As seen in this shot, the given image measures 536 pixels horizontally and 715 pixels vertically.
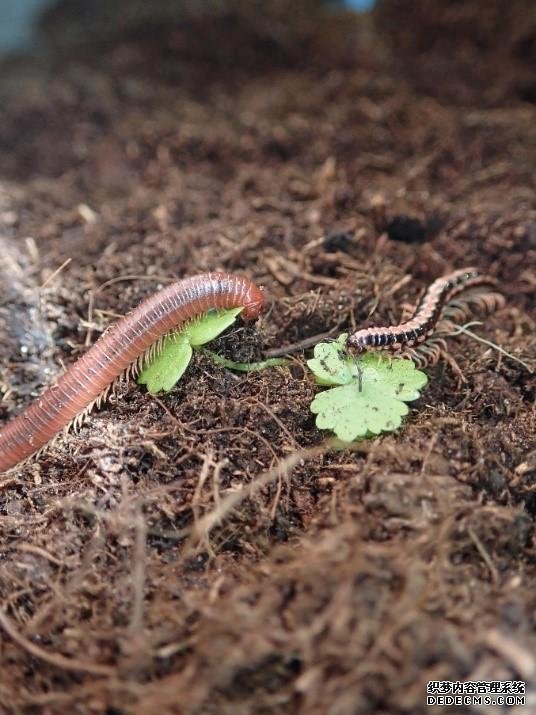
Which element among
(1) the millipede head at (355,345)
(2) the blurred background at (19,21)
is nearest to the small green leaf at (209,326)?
(1) the millipede head at (355,345)

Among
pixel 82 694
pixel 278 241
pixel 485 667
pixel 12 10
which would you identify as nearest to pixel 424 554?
pixel 485 667

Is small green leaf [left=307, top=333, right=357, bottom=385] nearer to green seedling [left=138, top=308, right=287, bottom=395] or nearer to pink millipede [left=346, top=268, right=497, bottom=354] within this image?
pink millipede [left=346, top=268, right=497, bottom=354]

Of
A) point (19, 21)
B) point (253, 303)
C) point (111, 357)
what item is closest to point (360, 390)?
point (253, 303)

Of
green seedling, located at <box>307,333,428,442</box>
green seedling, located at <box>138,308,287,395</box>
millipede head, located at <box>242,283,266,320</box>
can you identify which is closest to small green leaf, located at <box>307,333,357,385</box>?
green seedling, located at <box>307,333,428,442</box>

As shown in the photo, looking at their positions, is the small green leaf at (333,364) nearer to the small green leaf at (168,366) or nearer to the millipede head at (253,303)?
the millipede head at (253,303)

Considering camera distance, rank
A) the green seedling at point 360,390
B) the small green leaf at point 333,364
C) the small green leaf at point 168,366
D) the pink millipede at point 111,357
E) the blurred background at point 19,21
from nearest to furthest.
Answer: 1. the green seedling at point 360,390
2. the small green leaf at point 333,364
3. the small green leaf at point 168,366
4. the pink millipede at point 111,357
5. the blurred background at point 19,21

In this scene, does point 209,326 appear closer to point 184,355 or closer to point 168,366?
point 184,355
